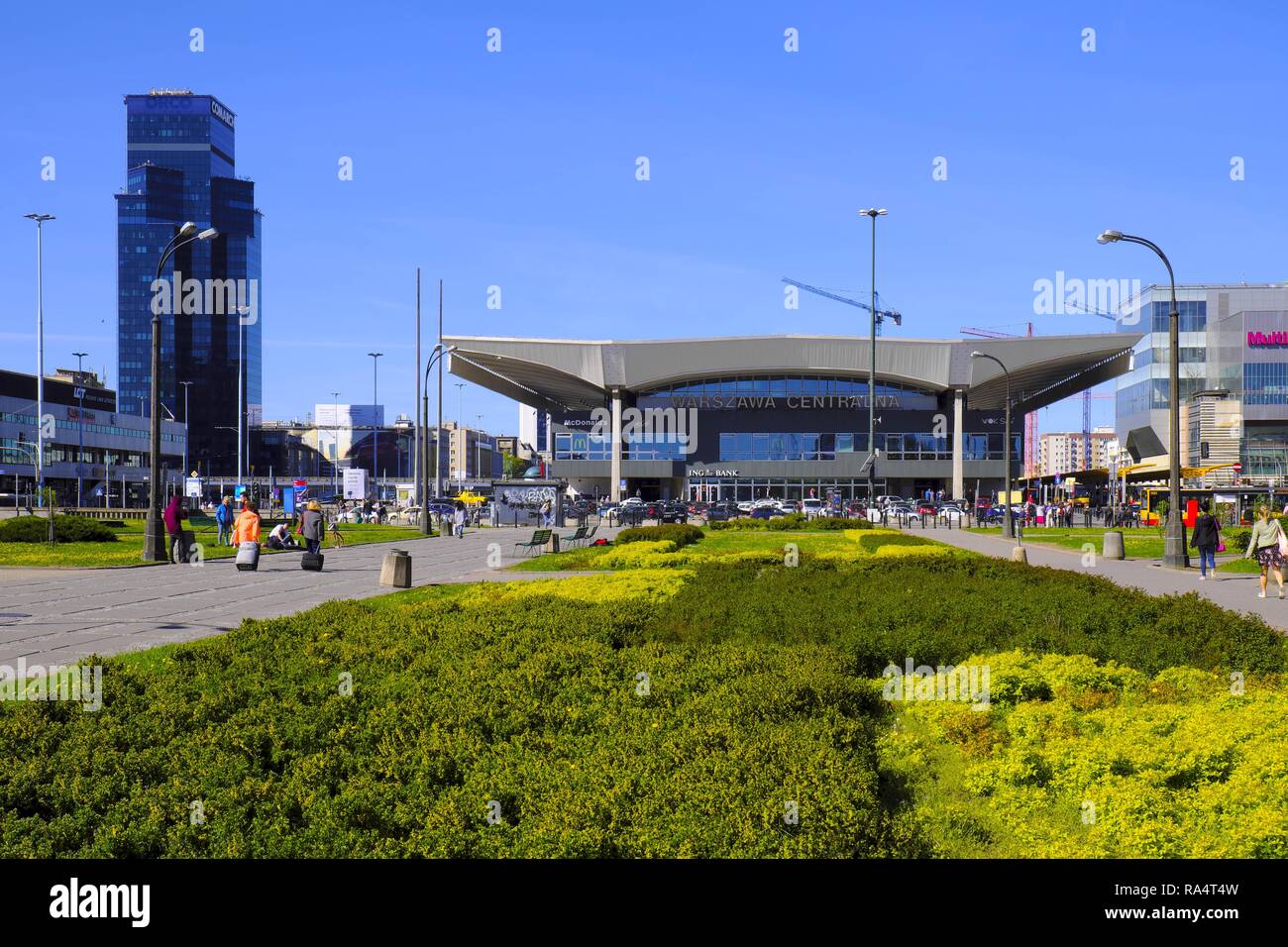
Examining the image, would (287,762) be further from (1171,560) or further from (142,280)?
(142,280)

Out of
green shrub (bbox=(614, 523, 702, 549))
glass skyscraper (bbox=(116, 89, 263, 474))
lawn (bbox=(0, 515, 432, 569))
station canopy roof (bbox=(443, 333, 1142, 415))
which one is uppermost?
glass skyscraper (bbox=(116, 89, 263, 474))

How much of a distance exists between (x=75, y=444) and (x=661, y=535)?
110955 millimetres

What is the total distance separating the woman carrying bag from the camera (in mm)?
19797

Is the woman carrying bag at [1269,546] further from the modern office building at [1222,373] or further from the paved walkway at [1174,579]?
the modern office building at [1222,373]

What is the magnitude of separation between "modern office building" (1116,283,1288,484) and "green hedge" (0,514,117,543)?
280 feet

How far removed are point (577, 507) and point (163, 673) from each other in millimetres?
65676

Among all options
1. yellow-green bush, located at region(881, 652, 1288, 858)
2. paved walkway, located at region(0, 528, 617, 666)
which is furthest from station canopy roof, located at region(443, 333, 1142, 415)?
yellow-green bush, located at region(881, 652, 1288, 858)

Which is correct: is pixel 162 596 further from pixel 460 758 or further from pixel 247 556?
pixel 460 758

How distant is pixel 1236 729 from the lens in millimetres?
6941

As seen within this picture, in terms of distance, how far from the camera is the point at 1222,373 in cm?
10756

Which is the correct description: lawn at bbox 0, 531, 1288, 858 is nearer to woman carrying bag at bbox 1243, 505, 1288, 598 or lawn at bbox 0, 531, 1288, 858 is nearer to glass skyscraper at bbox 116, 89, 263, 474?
woman carrying bag at bbox 1243, 505, 1288, 598

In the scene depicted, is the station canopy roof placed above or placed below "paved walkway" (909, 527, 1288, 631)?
above

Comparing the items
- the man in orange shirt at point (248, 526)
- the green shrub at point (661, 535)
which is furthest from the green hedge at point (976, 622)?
the green shrub at point (661, 535)

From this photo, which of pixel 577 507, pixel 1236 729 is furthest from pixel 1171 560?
pixel 577 507
